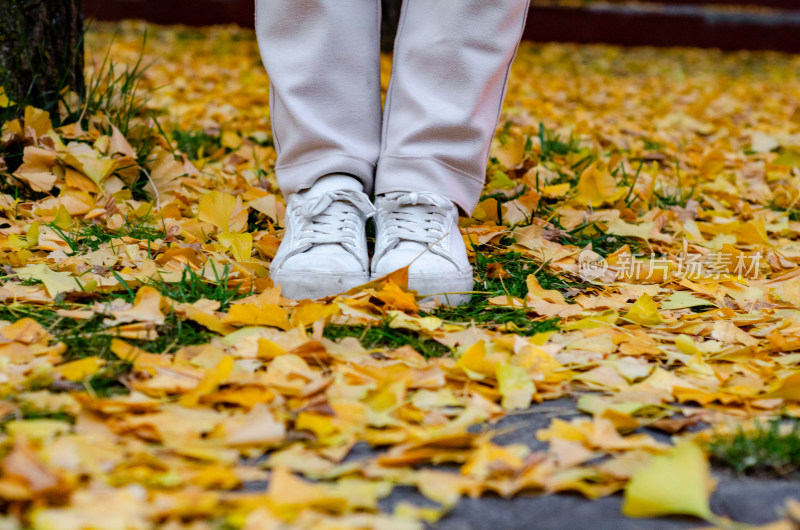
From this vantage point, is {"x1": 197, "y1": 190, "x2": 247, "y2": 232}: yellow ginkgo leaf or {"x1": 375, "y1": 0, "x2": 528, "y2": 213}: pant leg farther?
{"x1": 197, "y1": 190, "x2": 247, "y2": 232}: yellow ginkgo leaf

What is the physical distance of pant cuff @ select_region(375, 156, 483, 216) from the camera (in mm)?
1442

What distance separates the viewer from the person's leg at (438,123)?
1374 millimetres

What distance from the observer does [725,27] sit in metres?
7.88

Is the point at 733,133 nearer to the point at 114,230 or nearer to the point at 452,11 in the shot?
the point at 452,11

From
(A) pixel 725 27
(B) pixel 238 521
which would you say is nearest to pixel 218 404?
(B) pixel 238 521

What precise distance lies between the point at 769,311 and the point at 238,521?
108 centimetres

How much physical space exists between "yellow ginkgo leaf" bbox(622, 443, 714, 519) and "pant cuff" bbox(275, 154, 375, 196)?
880 mm

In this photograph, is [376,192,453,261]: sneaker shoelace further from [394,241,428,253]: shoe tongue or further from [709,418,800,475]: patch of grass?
[709,418,800,475]: patch of grass

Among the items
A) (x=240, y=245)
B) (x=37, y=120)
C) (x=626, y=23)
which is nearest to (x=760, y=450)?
(x=240, y=245)

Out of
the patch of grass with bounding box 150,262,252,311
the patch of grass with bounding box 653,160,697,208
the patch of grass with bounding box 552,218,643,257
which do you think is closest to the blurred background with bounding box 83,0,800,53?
the patch of grass with bounding box 653,160,697,208

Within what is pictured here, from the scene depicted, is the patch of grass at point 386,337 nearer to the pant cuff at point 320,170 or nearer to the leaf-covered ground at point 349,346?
the leaf-covered ground at point 349,346

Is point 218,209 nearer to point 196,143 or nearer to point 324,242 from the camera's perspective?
point 324,242

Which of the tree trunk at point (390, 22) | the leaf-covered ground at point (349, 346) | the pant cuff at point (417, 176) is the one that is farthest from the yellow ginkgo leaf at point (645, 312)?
the tree trunk at point (390, 22)

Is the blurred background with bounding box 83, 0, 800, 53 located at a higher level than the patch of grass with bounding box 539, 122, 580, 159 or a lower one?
higher
